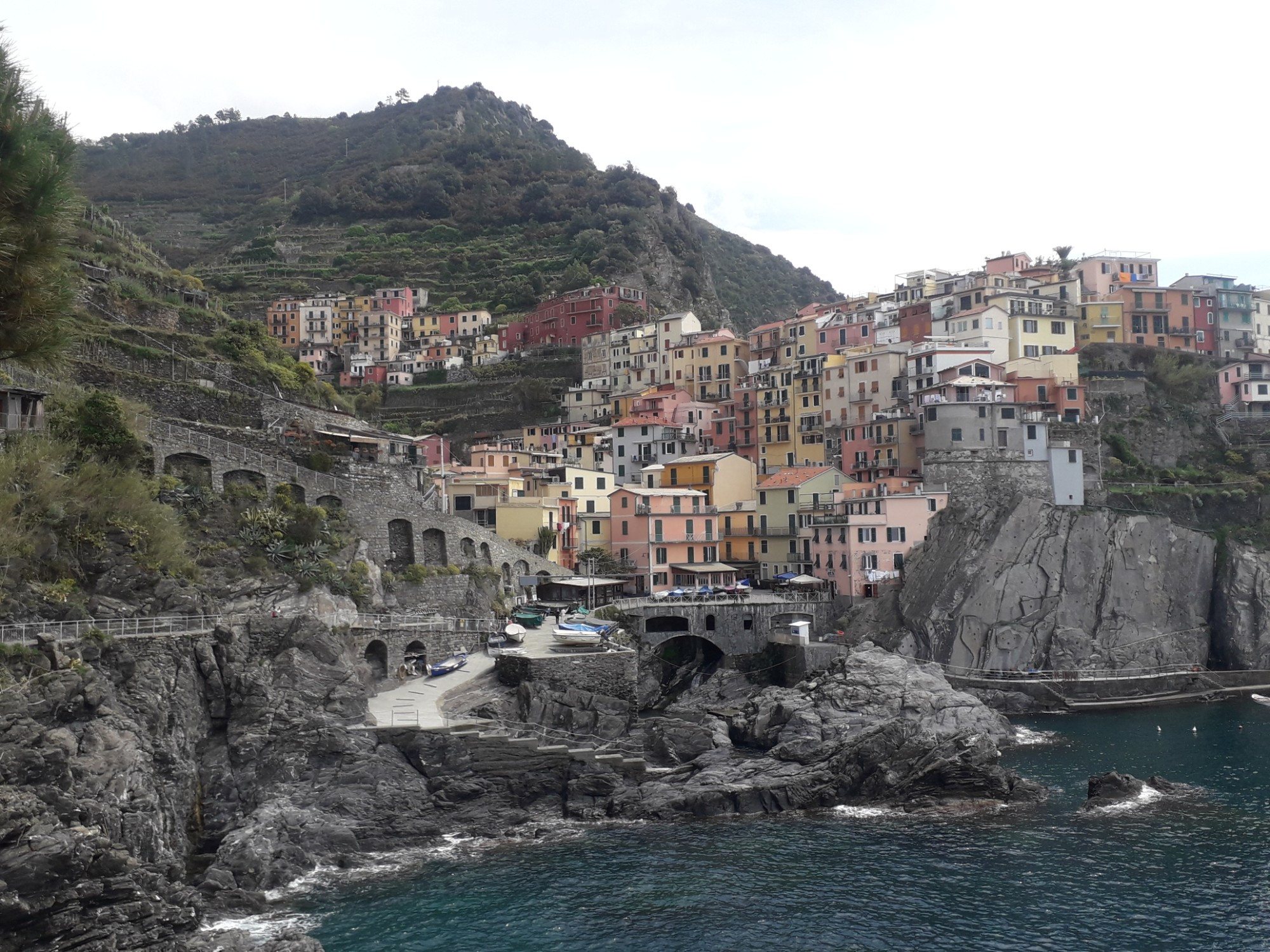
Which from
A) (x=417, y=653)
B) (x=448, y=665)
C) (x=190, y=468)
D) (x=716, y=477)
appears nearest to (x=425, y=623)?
(x=417, y=653)

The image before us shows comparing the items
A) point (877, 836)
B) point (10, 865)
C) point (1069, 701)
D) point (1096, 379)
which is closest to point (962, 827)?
point (877, 836)

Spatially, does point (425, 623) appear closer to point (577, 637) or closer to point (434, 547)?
point (577, 637)

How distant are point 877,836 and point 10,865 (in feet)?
73.4

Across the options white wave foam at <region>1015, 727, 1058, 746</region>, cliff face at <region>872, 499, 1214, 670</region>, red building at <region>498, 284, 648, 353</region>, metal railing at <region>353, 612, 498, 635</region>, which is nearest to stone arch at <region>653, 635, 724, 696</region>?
cliff face at <region>872, 499, 1214, 670</region>

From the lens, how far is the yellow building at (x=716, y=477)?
65.2 m

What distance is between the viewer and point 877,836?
3194cm

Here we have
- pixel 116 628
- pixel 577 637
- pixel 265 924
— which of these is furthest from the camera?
pixel 577 637

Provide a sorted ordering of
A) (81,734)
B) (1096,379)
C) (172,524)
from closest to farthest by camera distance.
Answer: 1. (81,734)
2. (172,524)
3. (1096,379)

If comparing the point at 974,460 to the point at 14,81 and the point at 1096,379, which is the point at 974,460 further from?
the point at 14,81

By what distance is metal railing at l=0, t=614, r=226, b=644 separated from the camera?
2708cm

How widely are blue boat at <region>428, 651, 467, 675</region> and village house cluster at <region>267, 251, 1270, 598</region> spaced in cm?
1594

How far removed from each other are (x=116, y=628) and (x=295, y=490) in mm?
14291

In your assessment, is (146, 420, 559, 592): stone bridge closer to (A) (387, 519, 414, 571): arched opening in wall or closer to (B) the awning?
(A) (387, 519, 414, 571): arched opening in wall

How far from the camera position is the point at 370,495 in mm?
45406
